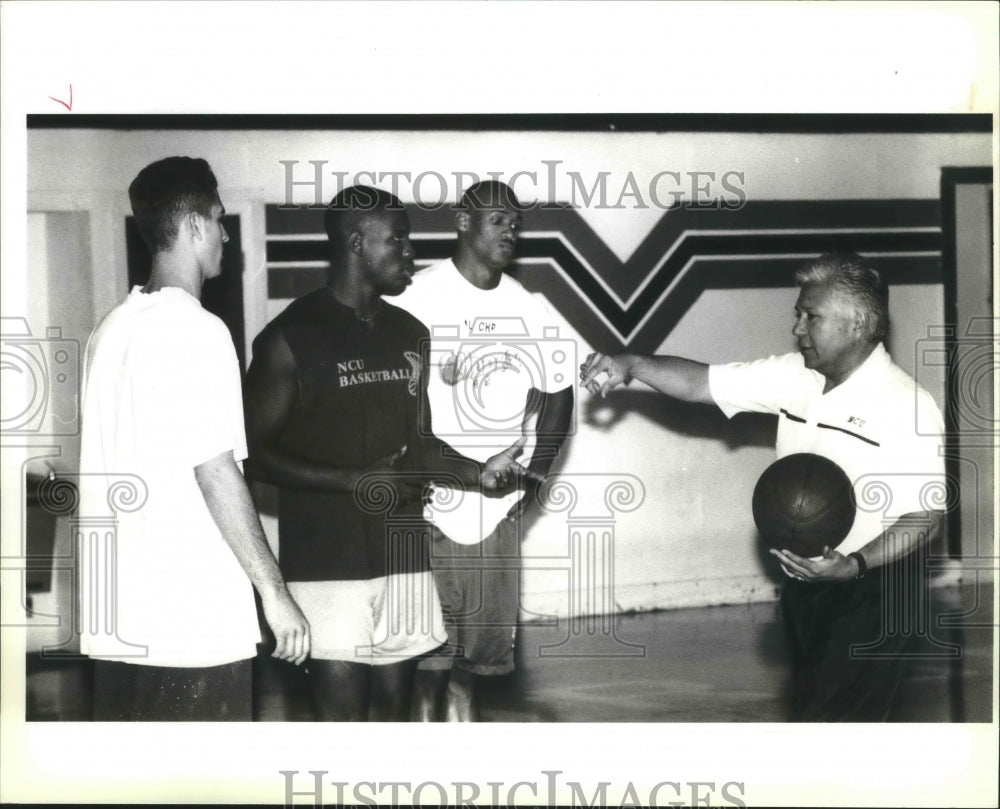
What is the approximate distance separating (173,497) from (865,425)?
7.30 ft

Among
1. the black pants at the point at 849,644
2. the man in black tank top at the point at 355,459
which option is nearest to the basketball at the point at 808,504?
the black pants at the point at 849,644

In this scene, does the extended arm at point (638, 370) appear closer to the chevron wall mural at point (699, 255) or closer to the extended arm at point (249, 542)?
the chevron wall mural at point (699, 255)

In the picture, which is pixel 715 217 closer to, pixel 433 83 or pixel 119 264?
pixel 433 83

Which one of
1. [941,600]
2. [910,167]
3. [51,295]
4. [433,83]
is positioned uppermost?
[433,83]

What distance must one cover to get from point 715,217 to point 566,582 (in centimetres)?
129

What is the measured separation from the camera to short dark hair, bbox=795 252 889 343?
4250mm

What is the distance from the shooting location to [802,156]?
169 inches

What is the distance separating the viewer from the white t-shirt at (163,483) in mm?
4141

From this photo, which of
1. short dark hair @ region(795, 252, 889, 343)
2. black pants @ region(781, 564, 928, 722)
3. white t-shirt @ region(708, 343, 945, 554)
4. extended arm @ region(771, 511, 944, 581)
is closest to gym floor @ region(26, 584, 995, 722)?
black pants @ region(781, 564, 928, 722)

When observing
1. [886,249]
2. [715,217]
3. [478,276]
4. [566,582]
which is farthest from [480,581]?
[886,249]

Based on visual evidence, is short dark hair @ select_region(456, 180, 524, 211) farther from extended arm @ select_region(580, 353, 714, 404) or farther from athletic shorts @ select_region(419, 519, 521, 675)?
athletic shorts @ select_region(419, 519, 521, 675)

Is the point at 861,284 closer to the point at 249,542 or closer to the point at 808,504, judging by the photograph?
the point at 808,504

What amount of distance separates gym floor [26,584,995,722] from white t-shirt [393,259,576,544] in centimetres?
47

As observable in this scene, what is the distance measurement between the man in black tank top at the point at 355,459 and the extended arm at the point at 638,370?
50 cm
